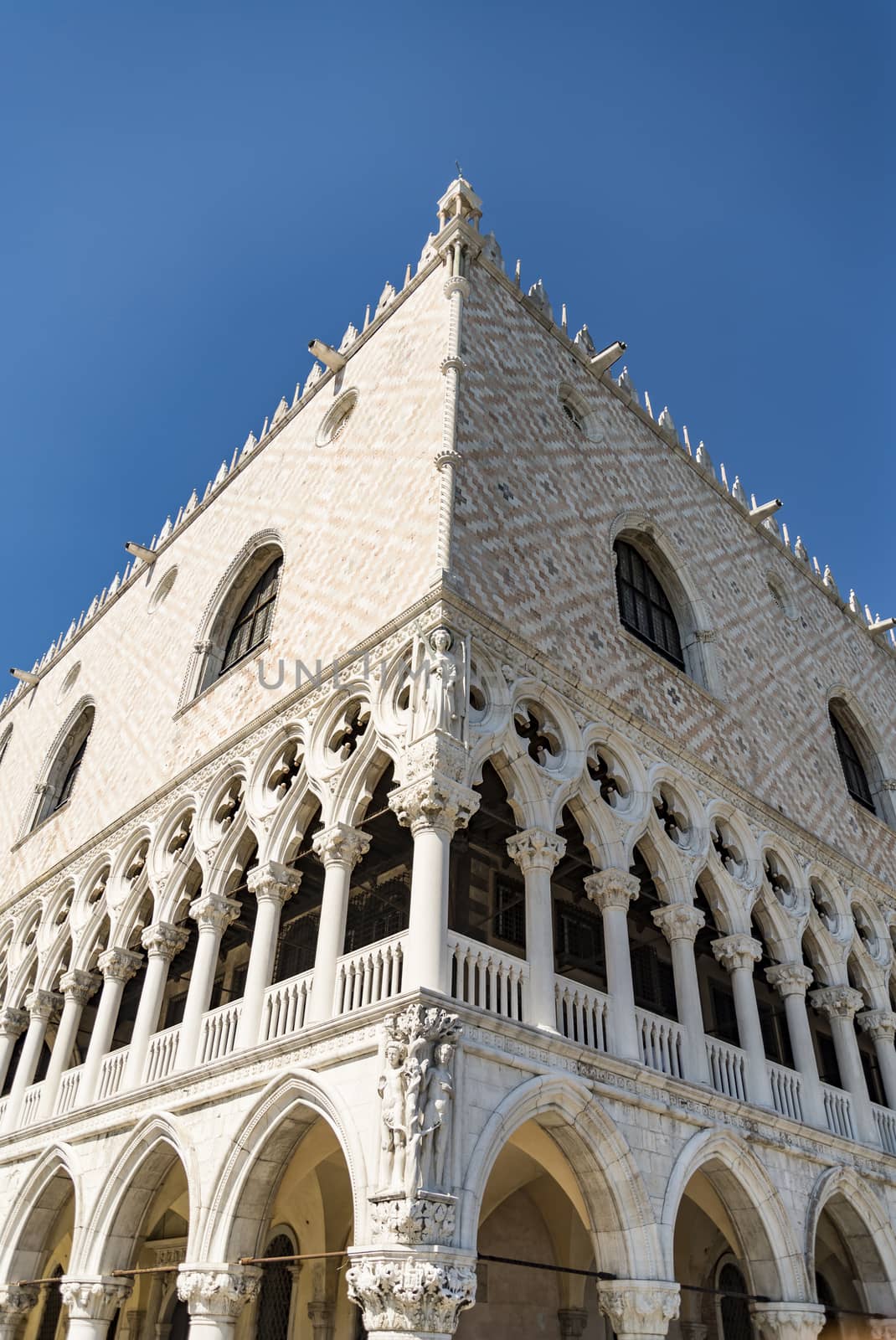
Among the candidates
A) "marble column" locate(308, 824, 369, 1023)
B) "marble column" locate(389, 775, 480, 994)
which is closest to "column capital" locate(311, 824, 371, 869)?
"marble column" locate(308, 824, 369, 1023)

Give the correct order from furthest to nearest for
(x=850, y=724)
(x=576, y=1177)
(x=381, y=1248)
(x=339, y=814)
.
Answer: (x=850, y=724) → (x=339, y=814) → (x=576, y=1177) → (x=381, y=1248)

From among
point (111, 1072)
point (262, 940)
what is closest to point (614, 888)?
point (262, 940)

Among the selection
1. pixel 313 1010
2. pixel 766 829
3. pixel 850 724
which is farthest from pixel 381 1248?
pixel 850 724

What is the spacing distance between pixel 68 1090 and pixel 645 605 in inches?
Result: 332

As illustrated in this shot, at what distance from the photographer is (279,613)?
457 inches

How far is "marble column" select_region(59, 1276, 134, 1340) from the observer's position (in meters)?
8.70

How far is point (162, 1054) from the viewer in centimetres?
939

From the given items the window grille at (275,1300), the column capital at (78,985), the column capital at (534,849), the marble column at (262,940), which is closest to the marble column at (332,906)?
the marble column at (262,940)

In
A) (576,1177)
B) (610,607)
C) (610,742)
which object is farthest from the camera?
(610,607)

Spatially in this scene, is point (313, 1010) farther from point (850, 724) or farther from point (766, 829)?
point (850, 724)

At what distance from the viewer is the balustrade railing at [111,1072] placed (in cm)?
995

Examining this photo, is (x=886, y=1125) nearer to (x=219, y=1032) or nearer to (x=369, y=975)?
(x=369, y=975)

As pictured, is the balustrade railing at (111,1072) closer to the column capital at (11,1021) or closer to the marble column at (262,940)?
the marble column at (262,940)

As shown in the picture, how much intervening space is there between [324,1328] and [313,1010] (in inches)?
187
